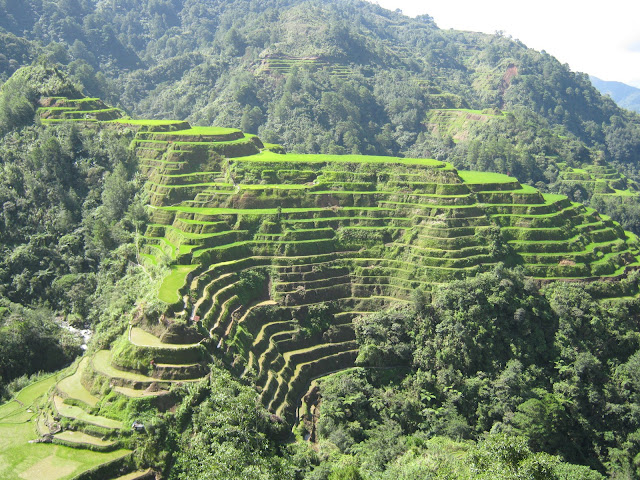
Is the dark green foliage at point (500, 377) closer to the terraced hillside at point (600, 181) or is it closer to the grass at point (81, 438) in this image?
the grass at point (81, 438)

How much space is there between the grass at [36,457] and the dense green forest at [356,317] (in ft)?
6.88

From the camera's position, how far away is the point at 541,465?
71.3 feet

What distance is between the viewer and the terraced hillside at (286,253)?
28797 millimetres

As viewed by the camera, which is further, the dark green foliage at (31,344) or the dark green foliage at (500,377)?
the dark green foliage at (31,344)

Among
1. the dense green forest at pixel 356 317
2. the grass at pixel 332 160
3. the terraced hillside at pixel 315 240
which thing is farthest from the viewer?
the grass at pixel 332 160

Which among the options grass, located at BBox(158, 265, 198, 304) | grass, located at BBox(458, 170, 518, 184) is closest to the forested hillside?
grass, located at BBox(458, 170, 518, 184)

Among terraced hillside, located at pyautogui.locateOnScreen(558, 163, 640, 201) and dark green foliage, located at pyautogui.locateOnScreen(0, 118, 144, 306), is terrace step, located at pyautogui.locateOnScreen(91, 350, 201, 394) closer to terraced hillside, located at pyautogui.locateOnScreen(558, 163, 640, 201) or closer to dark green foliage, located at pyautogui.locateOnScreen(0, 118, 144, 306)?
dark green foliage, located at pyautogui.locateOnScreen(0, 118, 144, 306)

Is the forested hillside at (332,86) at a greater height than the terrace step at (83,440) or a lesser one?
greater

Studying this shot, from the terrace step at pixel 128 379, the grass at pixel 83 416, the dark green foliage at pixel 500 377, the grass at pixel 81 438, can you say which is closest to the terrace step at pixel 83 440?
the grass at pixel 81 438

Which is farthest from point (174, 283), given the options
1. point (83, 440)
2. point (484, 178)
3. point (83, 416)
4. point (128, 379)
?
point (484, 178)

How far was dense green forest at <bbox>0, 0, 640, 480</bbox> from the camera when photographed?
26469 mm

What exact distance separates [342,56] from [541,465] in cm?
9177

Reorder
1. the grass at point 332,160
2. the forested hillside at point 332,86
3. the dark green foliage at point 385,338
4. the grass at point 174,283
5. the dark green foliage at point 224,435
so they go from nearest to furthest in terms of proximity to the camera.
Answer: the dark green foliage at point 224,435 → the grass at point 174,283 → the dark green foliage at point 385,338 → the grass at point 332,160 → the forested hillside at point 332,86

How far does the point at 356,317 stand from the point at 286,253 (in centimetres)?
728
